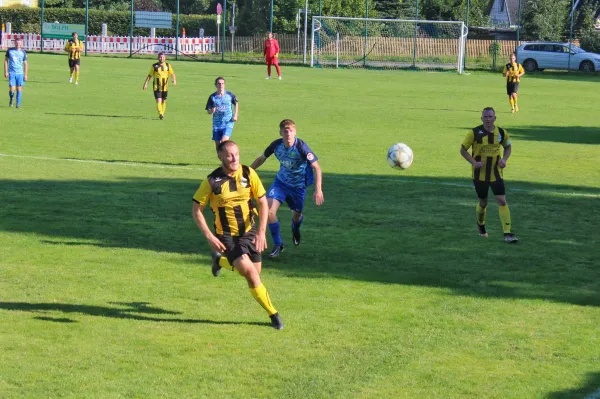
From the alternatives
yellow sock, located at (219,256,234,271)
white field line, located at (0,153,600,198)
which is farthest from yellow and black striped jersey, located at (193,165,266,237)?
white field line, located at (0,153,600,198)

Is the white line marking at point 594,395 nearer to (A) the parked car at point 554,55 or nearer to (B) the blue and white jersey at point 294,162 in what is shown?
(B) the blue and white jersey at point 294,162

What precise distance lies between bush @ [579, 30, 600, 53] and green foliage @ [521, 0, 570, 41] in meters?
2.12

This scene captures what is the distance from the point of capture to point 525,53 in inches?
2461

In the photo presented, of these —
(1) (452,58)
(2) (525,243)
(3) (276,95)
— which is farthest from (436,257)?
(1) (452,58)

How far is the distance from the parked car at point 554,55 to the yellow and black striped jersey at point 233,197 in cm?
5589

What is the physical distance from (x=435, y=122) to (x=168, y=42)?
4290cm

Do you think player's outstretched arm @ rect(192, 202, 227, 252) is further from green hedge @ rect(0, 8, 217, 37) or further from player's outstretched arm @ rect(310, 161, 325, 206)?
green hedge @ rect(0, 8, 217, 37)

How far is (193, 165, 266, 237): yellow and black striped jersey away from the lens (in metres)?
9.39

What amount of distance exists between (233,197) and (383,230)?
5395 mm

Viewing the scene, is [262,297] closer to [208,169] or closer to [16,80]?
[208,169]

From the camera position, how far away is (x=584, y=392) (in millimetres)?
7840

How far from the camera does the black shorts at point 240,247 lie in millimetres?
9305

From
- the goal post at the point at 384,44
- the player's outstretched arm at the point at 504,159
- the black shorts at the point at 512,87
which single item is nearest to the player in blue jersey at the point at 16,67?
the black shorts at the point at 512,87

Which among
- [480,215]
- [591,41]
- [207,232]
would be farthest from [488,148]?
[591,41]
